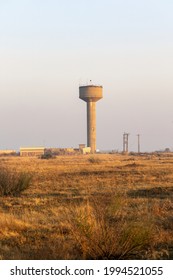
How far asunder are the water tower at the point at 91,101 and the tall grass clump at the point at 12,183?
460 feet

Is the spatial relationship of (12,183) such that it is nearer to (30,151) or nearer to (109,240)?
(109,240)

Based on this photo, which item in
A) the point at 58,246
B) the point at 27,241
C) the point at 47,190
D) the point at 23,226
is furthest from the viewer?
the point at 47,190

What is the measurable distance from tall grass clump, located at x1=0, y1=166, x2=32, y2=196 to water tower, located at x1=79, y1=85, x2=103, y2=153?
14021cm

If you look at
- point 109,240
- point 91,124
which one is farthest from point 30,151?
point 109,240

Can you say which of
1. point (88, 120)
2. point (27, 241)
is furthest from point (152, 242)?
point (88, 120)

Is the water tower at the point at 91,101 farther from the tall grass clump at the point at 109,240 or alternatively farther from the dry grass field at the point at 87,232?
the tall grass clump at the point at 109,240

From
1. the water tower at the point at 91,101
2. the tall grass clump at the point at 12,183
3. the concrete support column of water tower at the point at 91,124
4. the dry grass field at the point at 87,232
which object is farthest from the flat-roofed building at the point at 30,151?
the dry grass field at the point at 87,232

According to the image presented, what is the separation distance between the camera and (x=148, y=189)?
904 inches

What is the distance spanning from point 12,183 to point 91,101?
469 feet

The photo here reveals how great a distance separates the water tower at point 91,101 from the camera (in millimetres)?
163500

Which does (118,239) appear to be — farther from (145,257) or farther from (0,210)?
(0,210)

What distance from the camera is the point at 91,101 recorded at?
164750 mm

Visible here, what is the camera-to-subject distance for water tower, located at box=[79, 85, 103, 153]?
16350 centimetres

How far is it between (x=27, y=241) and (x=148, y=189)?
12.6m
